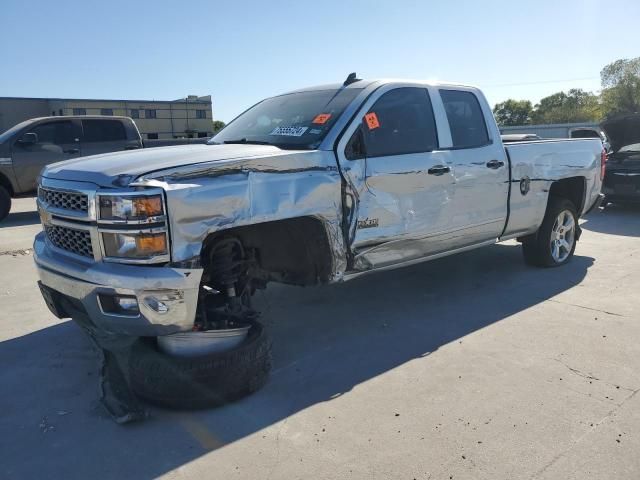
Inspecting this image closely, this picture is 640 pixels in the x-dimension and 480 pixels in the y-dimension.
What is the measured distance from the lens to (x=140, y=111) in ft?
136

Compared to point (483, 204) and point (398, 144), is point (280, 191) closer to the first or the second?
point (398, 144)

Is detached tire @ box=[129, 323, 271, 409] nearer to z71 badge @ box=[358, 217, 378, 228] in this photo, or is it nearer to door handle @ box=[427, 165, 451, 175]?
z71 badge @ box=[358, 217, 378, 228]

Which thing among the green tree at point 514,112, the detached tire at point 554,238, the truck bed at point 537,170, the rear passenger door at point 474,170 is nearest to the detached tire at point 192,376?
the rear passenger door at point 474,170

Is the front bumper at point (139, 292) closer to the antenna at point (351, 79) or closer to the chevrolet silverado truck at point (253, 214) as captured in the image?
the chevrolet silverado truck at point (253, 214)

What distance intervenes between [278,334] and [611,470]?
2616mm

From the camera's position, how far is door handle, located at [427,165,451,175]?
15.1 feet

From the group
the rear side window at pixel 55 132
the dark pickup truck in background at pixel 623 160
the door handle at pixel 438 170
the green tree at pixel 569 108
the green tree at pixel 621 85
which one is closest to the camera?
the door handle at pixel 438 170

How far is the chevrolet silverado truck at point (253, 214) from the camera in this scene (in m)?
3.09

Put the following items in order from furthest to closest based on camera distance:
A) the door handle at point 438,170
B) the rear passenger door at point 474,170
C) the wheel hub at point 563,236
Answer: the wheel hub at point 563,236 → the rear passenger door at point 474,170 → the door handle at point 438,170

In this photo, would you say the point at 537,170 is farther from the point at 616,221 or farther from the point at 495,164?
the point at 616,221

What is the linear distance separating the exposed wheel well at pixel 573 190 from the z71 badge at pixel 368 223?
3.25m

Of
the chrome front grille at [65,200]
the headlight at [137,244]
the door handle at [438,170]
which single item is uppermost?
the door handle at [438,170]

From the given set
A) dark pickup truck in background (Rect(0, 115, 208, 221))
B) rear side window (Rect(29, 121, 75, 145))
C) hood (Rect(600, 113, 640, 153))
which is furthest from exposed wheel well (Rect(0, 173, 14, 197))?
hood (Rect(600, 113, 640, 153))

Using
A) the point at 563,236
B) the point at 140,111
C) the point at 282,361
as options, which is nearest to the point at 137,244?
the point at 282,361
